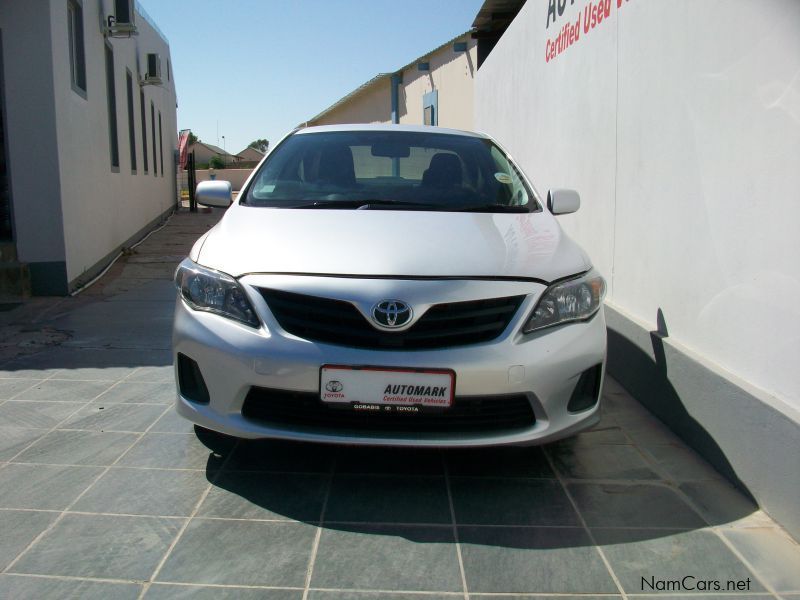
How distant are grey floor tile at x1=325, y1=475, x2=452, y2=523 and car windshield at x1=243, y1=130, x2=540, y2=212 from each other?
1.31 metres

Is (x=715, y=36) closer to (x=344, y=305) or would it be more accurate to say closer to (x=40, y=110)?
(x=344, y=305)

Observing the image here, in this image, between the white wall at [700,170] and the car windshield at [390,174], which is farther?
the car windshield at [390,174]

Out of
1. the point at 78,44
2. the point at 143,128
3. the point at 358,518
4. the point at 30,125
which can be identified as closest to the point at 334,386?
the point at 358,518

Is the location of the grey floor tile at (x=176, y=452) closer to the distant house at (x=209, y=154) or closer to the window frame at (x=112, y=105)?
the window frame at (x=112, y=105)

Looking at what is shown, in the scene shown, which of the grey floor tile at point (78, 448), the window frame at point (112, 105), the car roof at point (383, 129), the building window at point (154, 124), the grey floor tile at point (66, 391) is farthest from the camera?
the building window at point (154, 124)

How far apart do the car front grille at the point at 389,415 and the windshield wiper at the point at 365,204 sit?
117 cm

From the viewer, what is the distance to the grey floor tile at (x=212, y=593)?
7.75ft

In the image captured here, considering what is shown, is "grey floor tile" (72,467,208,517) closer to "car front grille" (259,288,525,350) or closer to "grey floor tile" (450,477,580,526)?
"car front grille" (259,288,525,350)

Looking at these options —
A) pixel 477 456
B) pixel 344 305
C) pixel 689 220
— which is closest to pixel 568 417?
pixel 477 456

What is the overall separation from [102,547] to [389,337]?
1254 mm

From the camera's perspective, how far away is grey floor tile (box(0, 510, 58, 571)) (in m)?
2.61

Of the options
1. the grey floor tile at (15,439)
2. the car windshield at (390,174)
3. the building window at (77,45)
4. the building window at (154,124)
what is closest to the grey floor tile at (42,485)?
the grey floor tile at (15,439)

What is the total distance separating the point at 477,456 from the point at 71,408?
2.29 metres

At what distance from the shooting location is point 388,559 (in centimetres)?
262
